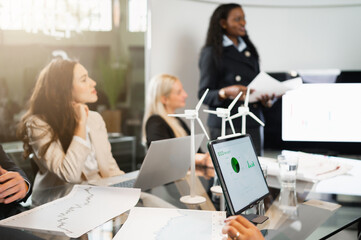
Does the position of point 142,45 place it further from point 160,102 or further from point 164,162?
point 164,162

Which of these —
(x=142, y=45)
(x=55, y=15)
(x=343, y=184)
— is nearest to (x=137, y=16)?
(x=142, y=45)

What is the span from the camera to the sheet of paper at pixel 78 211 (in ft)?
3.11

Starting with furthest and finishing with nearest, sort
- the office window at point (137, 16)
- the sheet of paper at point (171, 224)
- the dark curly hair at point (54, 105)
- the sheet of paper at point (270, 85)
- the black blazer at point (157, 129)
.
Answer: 1. the office window at point (137, 16)
2. the black blazer at point (157, 129)
3. the dark curly hair at point (54, 105)
4. the sheet of paper at point (270, 85)
5. the sheet of paper at point (171, 224)

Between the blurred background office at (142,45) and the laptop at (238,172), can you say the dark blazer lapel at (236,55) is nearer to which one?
the blurred background office at (142,45)

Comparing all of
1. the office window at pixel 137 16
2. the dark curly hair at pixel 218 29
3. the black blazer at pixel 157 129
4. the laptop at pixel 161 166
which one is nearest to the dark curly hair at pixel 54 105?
the black blazer at pixel 157 129

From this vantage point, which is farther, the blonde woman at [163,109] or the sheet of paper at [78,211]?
the blonde woman at [163,109]

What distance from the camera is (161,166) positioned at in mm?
1367

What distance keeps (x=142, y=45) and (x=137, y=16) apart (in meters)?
0.21

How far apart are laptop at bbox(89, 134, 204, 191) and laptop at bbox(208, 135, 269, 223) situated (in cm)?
29

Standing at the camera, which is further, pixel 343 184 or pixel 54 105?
pixel 54 105

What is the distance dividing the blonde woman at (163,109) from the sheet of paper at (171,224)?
890 millimetres

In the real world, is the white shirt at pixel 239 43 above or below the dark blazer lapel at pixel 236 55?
above

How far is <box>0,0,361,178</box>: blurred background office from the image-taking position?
2037 millimetres

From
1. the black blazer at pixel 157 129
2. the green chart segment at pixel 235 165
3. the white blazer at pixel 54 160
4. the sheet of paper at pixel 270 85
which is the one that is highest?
the sheet of paper at pixel 270 85
